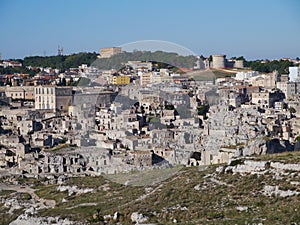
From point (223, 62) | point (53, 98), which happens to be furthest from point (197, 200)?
point (223, 62)

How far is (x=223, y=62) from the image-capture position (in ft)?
175

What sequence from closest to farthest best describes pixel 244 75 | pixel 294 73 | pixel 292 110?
1. pixel 292 110
2. pixel 294 73
3. pixel 244 75

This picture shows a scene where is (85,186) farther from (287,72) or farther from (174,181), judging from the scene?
(287,72)

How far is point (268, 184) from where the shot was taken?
46.6 feet

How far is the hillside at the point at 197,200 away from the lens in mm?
12789

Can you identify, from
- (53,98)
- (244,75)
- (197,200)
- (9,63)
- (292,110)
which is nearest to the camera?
(197,200)

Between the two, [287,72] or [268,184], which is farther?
[287,72]

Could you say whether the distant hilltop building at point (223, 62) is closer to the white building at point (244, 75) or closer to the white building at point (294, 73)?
the white building at point (244, 75)

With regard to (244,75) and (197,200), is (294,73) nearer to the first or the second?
(244,75)

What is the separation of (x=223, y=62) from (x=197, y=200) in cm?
3985

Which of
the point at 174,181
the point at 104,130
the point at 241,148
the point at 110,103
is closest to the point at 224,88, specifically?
the point at 110,103

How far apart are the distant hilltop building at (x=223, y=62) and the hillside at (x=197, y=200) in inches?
1247

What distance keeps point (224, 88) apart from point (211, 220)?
2404 cm

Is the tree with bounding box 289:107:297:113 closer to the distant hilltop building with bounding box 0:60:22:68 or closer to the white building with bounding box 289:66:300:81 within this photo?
the white building with bounding box 289:66:300:81
